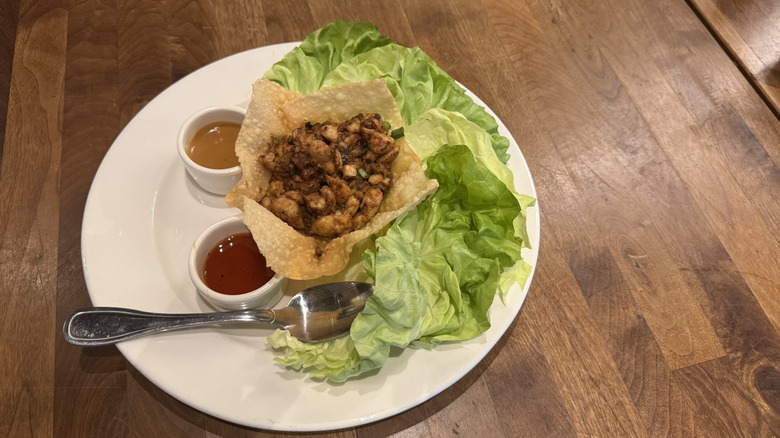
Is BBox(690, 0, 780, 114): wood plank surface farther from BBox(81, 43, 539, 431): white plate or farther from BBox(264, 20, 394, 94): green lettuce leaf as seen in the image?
BBox(264, 20, 394, 94): green lettuce leaf

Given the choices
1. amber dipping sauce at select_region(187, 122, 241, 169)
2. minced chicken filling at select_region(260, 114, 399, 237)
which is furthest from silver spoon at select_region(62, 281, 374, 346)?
amber dipping sauce at select_region(187, 122, 241, 169)

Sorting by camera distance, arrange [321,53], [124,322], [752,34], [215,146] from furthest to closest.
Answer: [752,34] → [321,53] → [215,146] → [124,322]

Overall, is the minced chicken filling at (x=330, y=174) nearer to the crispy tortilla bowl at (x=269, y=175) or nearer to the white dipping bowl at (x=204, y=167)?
the crispy tortilla bowl at (x=269, y=175)

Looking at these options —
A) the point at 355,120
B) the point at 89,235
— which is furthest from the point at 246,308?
the point at 355,120

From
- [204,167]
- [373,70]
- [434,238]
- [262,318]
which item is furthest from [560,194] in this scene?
[204,167]

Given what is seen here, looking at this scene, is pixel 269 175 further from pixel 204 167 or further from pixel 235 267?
pixel 235 267

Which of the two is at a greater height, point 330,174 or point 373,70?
point 373,70

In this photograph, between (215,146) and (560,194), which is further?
(560,194)

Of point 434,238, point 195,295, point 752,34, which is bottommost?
point 195,295
